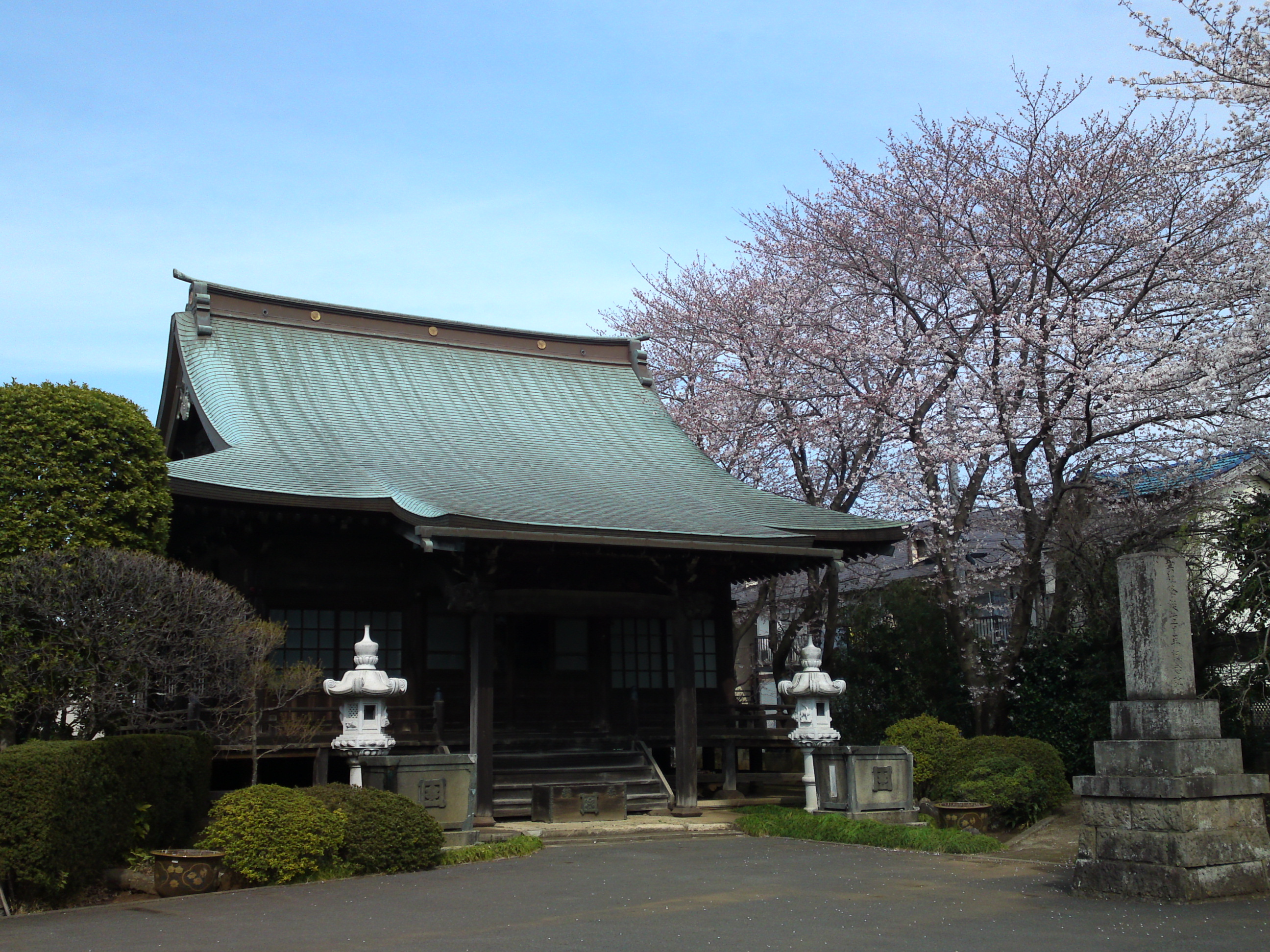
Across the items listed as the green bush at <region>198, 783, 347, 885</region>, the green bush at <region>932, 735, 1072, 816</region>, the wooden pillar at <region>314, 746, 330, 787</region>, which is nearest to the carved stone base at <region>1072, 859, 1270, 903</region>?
the green bush at <region>932, 735, 1072, 816</region>

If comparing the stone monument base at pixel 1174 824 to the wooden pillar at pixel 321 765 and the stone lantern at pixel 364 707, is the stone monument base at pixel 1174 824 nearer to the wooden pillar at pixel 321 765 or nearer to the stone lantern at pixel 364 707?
the stone lantern at pixel 364 707

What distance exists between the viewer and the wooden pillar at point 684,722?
53.3 ft

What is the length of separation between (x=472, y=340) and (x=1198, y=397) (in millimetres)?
12996

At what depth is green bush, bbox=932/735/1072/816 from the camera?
50.2ft

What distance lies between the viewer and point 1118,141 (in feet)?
62.0

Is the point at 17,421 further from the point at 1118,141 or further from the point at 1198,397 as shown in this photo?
the point at 1118,141

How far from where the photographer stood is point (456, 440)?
19.5 m

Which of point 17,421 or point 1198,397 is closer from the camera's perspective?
point 17,421

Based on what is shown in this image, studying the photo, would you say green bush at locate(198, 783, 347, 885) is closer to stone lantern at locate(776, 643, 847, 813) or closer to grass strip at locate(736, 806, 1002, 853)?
grass strip at locate(736, 806, 1002, 853)

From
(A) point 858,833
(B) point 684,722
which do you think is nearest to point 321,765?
(B) point 684,722

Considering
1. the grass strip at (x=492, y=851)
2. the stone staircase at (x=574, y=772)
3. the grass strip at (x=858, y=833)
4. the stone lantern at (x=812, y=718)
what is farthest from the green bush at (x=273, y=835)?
the stone lantern at (x=812, y=718)

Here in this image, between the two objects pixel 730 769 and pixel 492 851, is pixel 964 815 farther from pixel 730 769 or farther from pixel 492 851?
pixel 492 851

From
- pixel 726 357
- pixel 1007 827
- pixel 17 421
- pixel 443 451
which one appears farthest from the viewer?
pixel 726 357

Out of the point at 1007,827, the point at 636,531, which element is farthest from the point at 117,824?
the point at 1007,827
